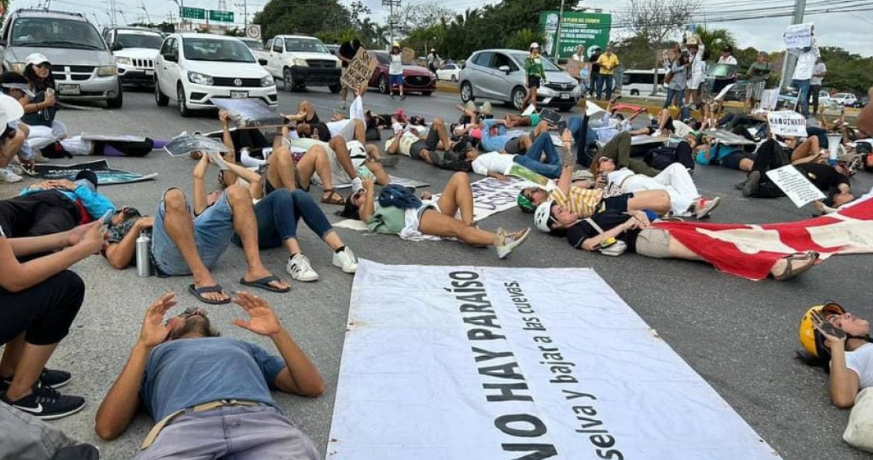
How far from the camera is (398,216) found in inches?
242

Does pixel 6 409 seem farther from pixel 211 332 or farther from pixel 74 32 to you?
pixel 74 32

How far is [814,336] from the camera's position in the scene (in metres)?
3.82

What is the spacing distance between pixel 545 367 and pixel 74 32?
1382 centimetres

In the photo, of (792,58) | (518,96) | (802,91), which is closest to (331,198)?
(802,91)

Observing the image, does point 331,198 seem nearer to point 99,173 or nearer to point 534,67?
point 99,173

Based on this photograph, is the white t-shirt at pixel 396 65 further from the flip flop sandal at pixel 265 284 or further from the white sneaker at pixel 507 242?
the flip flop sandal at pixel 265 284

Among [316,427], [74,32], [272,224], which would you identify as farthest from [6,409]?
[74,32]

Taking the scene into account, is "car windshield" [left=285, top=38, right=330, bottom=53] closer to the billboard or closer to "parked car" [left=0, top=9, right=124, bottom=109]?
"parked car" [left=0, top=9, right=124, bottom=109]

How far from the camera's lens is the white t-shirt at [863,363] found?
3396 millimetres

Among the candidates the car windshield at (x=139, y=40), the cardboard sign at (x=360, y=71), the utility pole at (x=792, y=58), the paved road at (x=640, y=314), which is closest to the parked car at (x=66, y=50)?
the car windshield at (x=139, y=40)

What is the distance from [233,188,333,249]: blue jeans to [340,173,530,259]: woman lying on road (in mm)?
970

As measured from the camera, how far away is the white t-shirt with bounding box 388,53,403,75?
20641 mm

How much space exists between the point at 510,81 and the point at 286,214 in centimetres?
1440

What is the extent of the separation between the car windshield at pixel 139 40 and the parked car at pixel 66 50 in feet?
16.4
